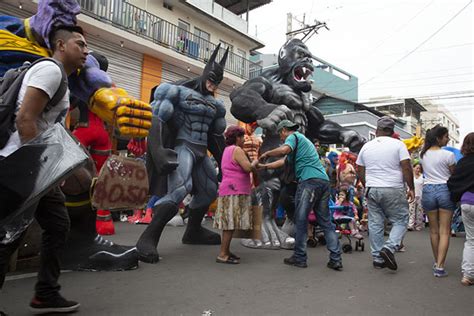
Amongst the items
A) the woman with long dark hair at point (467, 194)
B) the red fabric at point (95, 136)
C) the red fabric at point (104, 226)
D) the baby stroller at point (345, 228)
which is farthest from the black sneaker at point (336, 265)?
the red fabric at point (104, 226)

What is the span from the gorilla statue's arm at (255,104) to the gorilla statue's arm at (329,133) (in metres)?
1.00

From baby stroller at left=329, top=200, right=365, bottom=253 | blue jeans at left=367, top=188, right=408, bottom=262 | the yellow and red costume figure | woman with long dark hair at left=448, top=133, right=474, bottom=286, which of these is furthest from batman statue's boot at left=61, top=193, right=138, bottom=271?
woman with long dark hair at left=448, top=133, right=474, bottom=286

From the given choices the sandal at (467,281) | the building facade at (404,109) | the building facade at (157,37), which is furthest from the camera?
the building facade at (404,109)

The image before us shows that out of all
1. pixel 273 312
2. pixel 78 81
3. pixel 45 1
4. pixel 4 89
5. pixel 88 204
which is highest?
pixel 45 1

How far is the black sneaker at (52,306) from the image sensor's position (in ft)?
7.12

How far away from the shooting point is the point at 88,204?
314 cm

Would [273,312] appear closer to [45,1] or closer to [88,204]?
[88,204]

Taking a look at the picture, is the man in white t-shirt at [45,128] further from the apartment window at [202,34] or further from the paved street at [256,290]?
the apartment window at [202,34]

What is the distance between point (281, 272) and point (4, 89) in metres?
2.59

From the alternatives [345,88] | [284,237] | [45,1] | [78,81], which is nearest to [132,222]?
[284,237]

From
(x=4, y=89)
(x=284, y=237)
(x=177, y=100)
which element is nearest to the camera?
(x=4, y=89)

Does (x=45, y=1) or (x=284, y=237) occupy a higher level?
(x=45, y=1)

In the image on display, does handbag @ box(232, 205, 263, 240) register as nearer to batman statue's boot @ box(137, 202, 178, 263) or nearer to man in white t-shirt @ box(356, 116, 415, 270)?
batman statue's boot @ box(137, 202, 178, 263)

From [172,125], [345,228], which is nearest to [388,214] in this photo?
[345,228]
